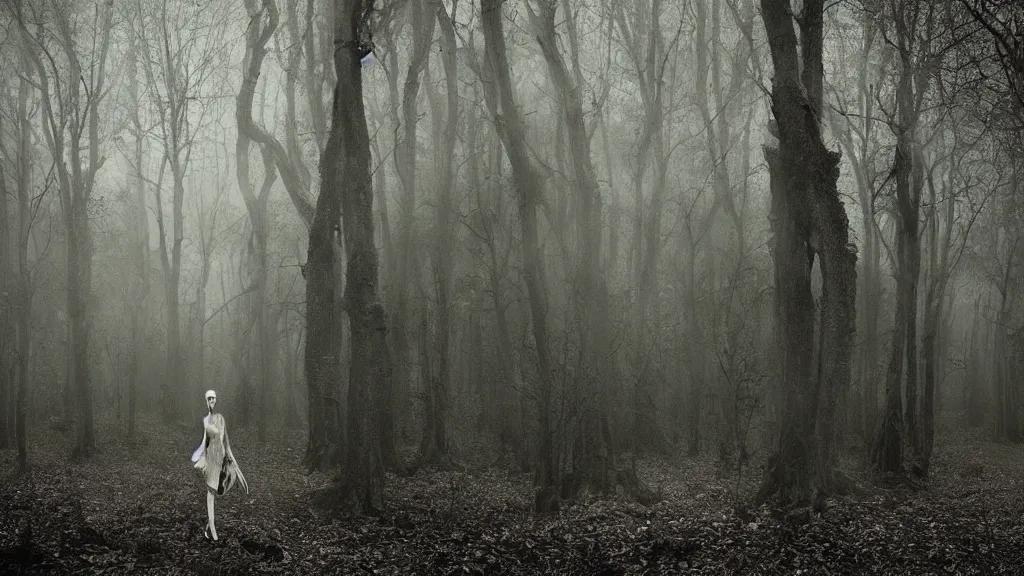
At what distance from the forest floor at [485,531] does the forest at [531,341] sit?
0.21 ft

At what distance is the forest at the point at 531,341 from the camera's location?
31.1ft

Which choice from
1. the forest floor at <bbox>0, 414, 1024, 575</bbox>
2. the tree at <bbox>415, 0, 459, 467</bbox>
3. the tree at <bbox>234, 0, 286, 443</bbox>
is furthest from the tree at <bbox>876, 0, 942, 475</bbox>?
the tree at <bbox>234, 0, 286, 443</bbox>

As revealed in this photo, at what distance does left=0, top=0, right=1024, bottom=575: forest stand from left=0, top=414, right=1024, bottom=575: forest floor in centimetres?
6

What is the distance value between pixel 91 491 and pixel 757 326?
→ 16.1m

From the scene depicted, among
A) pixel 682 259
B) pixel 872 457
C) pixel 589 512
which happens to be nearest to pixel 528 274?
pixel 589 512

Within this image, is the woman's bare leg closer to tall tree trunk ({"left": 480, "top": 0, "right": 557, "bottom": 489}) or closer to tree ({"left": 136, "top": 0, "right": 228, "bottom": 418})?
tall tree trunk ({"left": 480, "top": 0, "right": 557, "bottom": 489})

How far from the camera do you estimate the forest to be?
9.48 meters

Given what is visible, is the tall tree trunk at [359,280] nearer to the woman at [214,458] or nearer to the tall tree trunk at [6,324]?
the woman at [214,458]

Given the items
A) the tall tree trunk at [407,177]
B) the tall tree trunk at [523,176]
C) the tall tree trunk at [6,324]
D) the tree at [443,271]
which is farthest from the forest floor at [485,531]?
the tall tree trunk at [407,177]

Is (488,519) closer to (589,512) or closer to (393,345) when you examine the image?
(589,512)

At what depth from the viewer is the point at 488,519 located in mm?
10984

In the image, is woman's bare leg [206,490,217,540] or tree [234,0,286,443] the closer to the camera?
woman's bare leg [206,490,217,540]

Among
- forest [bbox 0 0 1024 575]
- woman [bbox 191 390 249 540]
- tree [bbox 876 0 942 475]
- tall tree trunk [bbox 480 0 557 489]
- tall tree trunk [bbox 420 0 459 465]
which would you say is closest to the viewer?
woman [bbox 191 390 249 540]

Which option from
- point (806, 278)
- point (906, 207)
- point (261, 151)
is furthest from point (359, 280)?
point (906, 207)
